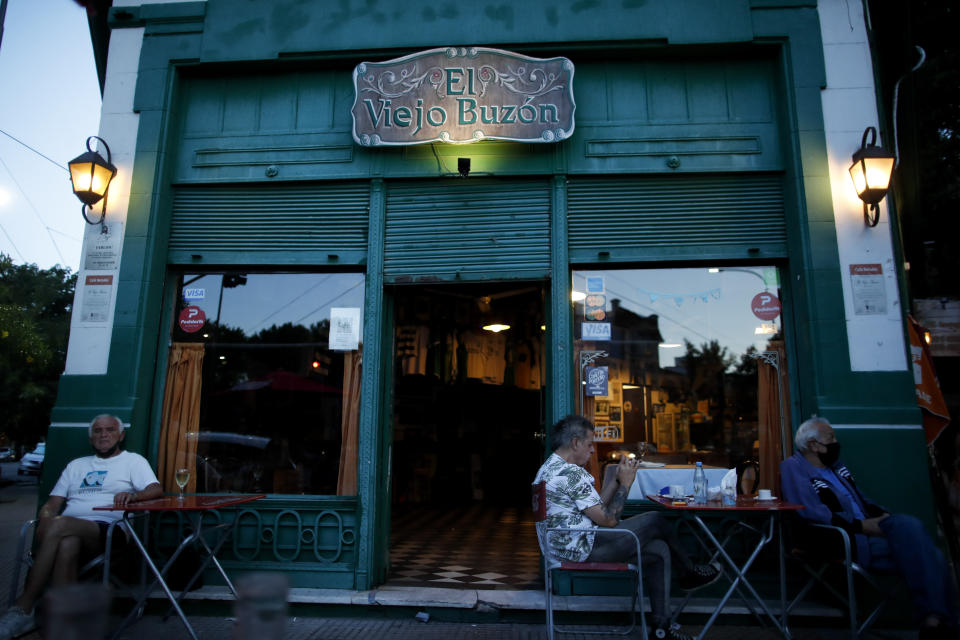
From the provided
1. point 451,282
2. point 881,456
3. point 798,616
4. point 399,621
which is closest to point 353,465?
point 399,621

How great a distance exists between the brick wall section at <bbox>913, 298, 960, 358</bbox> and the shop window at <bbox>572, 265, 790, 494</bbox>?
3182 mm

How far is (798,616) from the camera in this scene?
15.3ft

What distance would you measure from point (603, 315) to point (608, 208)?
1022 mm

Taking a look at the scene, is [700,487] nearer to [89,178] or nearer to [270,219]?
[270,219]

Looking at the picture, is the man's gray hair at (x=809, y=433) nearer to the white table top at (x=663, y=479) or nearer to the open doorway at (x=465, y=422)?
the white table top at (x=663, y=479)

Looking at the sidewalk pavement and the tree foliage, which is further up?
the tree foliage

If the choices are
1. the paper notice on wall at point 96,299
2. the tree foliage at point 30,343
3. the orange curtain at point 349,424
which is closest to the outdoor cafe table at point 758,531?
the orange curtain at point 349,424

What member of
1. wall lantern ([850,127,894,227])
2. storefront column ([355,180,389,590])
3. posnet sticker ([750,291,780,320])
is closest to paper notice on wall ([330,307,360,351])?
storefront column ([355,180,389,590])

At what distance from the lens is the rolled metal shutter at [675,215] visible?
5.72 m

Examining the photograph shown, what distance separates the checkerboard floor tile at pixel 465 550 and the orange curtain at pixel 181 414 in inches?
87.8

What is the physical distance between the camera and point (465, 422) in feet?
39.4

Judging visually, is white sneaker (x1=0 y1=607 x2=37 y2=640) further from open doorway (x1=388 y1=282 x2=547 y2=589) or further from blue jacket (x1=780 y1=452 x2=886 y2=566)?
blue jacket (x1=780 y1=452 x2=886 y2=566)

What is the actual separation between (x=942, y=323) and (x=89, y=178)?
9662 mm

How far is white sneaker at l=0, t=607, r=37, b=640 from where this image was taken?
12.8 feet
